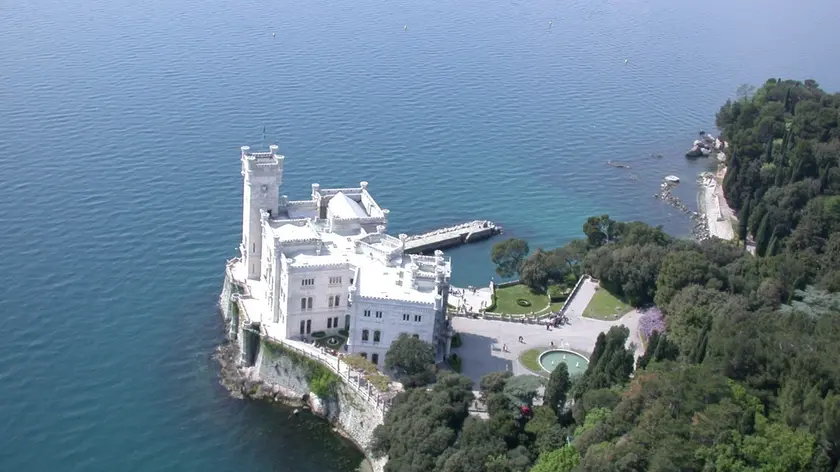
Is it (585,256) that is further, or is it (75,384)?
(585,256)

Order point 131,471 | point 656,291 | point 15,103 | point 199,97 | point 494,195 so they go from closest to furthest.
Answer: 1. point 131,471
2. point 656,291
3. point 494,195
4. point 15,103
5. point 199,97

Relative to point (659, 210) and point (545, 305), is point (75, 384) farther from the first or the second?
point (659, 210)

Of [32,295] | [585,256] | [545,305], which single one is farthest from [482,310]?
[32,295]

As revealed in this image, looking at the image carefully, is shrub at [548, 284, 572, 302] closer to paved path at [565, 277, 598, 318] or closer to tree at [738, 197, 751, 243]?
paved path at [565, 277, 598, 318]

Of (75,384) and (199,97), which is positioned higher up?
(199,97)

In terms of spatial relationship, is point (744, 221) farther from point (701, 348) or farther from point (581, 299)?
point (701, 348)

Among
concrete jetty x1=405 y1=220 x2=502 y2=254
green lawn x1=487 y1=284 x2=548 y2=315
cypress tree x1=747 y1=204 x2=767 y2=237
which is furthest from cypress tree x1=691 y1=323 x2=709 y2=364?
concrete jetty x1=405 y1=220 x2=502 y2=254

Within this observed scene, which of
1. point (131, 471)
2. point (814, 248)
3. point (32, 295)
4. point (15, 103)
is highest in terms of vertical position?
point (15, 103)
